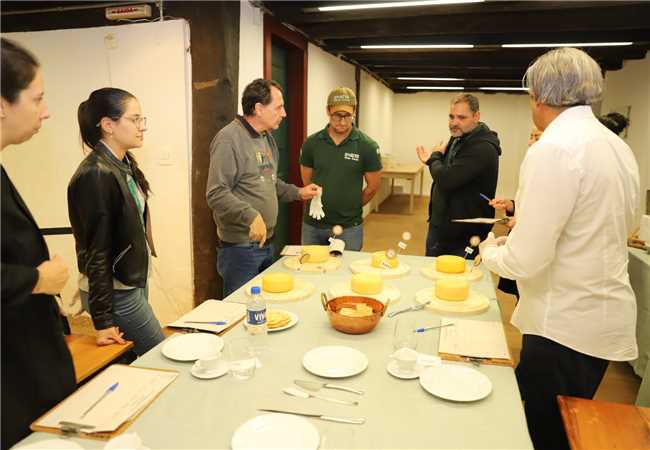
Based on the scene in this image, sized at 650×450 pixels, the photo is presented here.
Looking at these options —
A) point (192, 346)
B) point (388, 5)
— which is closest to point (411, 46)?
point (388, 5)

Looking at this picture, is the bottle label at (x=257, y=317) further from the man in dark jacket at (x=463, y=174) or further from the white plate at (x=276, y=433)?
the man in dark jacket at (x=463, y=174)

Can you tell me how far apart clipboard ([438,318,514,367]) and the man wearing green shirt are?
4.59 ft

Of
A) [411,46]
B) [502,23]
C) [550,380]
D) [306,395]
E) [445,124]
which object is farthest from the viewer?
[445,124]

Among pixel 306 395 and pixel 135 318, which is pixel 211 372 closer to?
pixel 306 395

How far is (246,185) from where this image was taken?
2291 millimetres

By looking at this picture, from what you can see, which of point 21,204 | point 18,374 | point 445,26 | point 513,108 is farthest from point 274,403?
point 513,108

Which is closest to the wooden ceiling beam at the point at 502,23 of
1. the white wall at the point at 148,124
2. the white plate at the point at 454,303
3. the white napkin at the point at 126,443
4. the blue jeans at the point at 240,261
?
the white wall at the point at 148,124

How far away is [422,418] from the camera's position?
107cm

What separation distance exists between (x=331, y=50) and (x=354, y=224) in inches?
104

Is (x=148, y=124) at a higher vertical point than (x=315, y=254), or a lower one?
higher

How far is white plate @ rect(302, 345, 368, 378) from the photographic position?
1.24 m

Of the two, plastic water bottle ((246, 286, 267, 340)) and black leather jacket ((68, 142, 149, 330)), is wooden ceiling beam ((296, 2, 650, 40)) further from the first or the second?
plastic water bottle ((246, 286, 267, 340))

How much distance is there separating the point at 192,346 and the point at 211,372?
0.56 feet

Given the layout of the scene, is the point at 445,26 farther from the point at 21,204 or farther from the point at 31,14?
the point at 21,204
